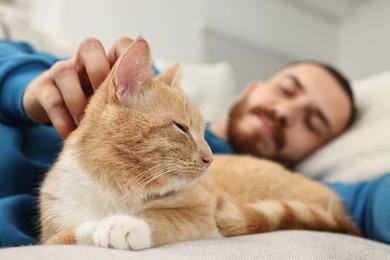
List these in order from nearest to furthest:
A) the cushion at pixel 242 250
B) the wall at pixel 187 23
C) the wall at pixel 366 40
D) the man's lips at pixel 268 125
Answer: the cushion at pixel 242 250
the man's lips at pixel 268 125
the wall at pixel 187 23
the wall at pixel 366 40

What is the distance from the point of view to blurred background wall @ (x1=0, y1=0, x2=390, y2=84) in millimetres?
2156

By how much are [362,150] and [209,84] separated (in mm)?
765

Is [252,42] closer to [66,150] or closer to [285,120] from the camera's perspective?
[285,120]

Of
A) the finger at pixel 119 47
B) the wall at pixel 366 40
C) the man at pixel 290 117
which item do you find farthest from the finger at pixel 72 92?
the wall at pixel 366 40

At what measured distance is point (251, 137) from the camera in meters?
1.67

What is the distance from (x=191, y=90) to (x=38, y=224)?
112 centimetres

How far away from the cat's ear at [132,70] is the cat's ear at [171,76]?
0.10 m

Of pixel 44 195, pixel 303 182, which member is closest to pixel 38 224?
pixel 44 195

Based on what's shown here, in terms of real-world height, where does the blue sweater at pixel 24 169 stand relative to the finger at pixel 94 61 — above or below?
below

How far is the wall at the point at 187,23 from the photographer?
2.12m

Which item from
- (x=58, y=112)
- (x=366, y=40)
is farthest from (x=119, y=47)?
(x=366, y=40)

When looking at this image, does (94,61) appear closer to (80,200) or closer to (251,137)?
(80,200)

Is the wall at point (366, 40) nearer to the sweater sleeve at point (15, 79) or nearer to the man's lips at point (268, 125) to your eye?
the man's lips at point (268, 125)

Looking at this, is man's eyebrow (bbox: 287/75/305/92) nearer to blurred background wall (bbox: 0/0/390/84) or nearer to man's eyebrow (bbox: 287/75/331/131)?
man's eyebrow (bbox: 287/75/331/131)
